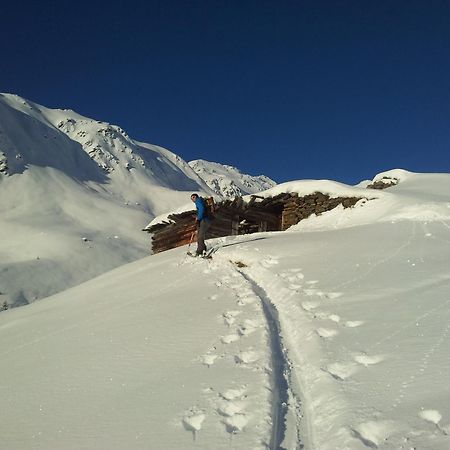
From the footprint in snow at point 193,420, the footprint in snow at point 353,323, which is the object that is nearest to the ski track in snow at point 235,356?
the footprint in snow at point 193,420

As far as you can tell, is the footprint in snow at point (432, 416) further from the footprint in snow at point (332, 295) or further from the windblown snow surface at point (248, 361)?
the footprint in snow at point (332, 295)

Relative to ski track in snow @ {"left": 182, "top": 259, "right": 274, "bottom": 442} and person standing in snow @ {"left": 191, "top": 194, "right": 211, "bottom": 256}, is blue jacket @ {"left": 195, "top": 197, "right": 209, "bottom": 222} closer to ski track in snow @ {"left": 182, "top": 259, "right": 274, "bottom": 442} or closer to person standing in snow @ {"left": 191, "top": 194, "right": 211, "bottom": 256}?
person standing in snow @ {"left": 191, "top": 194, "right": 211, "bottom": 256}

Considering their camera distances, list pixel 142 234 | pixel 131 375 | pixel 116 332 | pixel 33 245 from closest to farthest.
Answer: pixel 131 375 < pixel 116 332 < pixel 33 245 < pixel 142 234

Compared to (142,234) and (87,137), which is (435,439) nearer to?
(142,234)

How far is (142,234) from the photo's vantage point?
7169cm

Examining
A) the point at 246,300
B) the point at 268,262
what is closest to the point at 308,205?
the point at 268,262

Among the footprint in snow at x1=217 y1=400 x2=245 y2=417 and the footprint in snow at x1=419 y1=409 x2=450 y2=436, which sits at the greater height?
the footprint in snow at x1=419 y1=409 x2=450 y2=436

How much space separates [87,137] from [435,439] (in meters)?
164

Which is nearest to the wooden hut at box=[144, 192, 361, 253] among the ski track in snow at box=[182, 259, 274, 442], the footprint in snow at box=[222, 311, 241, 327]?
the ski track in snow at box=[182, 259, 274, 442]

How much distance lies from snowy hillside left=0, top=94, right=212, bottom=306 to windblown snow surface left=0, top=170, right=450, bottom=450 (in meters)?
34.7

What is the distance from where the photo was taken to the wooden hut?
891 inches

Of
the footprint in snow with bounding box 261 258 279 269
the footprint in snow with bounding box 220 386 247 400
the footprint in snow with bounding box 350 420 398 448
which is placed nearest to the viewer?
the footprint in snow with bounding box 350 420 398 448

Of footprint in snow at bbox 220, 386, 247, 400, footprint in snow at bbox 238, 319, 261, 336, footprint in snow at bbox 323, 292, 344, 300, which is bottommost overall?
footprint in snow at bbox 220, 386, 247, 400

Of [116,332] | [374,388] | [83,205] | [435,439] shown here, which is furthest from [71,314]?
[83,205]
